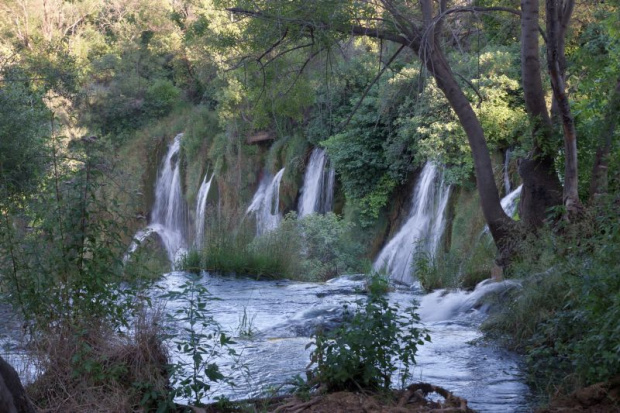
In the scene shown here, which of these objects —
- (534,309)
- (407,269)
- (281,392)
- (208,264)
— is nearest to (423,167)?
(407,269)

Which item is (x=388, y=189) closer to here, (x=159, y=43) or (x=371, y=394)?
(x=371, y=394)

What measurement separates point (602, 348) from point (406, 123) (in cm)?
1490

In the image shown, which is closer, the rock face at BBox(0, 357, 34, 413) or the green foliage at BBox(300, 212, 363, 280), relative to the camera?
the rock face at BBox(0, 357, 34, 413)

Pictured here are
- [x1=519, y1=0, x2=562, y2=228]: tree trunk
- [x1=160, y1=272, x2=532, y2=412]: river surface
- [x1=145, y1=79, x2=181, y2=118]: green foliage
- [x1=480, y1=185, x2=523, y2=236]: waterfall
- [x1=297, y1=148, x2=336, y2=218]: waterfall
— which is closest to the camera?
[x1=160, y1=272, x2=532, y2=412]: river surface

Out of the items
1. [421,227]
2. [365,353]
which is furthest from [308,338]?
[421,227]

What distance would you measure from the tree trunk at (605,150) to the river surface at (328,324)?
6.16ft

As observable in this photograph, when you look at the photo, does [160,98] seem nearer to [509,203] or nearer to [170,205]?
[170,205]

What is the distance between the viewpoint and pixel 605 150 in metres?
10.5

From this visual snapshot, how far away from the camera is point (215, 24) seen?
25688 mm

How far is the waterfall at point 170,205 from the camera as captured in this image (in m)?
31.2

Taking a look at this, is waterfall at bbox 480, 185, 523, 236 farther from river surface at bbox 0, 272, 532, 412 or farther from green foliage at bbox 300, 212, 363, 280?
green foliage at bbox 300, 212, 363, 280

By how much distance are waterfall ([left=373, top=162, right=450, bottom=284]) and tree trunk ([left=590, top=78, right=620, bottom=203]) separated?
8.09 metres

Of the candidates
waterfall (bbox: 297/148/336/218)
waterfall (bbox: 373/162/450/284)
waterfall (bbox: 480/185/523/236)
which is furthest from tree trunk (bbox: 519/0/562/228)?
waterfall (bbox: 297/148/336/218)

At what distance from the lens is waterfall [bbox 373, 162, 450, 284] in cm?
1923
